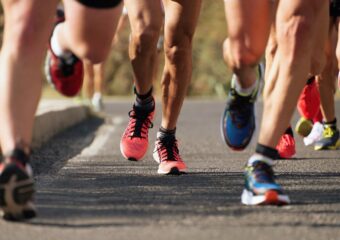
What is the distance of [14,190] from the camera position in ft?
14.5

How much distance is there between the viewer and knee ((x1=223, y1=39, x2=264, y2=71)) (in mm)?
5180

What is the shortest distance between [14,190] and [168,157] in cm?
245

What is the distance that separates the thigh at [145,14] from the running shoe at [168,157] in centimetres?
87

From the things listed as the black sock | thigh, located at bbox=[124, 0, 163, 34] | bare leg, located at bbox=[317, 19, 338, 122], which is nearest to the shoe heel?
the black sock

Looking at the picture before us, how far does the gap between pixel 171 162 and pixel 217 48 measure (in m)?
23.4

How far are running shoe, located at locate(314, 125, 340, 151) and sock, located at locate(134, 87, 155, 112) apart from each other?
2864 mm

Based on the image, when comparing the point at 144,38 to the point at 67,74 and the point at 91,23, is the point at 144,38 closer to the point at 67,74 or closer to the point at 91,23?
the point at 67,74

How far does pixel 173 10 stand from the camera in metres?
6.46

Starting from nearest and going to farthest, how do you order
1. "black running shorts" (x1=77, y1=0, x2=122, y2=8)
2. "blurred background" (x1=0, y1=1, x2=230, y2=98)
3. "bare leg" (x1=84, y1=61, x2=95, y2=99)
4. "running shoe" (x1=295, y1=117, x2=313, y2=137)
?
"black running shorts" (x1=77, y1=0, x2=122, y2=8) < "running shoe" (x1=295, y1=117, x2=313, y2=137) < "bare leg" (x1=84, y1=61, x2=95, y2=99) < "blurred background" (x1=0, y1=1, x2=230, y2=98)

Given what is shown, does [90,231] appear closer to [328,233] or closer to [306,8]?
[328,233]

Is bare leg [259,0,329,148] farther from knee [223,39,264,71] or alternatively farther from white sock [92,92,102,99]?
white sock [92,92,102,99]

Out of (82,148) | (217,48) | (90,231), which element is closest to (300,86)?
(90,231)

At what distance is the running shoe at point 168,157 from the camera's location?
673 cm

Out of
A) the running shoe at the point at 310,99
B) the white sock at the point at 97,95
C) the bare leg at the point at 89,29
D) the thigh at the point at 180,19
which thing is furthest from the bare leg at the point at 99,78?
the bare leg at the point at 89,29
